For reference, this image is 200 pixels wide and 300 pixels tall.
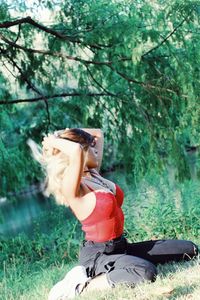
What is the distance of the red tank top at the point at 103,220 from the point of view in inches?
132

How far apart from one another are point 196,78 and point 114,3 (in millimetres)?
1139

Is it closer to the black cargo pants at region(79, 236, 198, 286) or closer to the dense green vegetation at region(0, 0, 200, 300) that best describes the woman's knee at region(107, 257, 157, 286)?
the black cargo pants at region(79, 236, 198, 286)

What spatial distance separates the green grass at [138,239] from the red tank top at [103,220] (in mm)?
384

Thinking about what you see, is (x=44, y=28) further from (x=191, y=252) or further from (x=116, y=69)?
(x=191, y=252)

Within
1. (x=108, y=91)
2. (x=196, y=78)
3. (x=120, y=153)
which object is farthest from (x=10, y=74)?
(x=196, y=78)

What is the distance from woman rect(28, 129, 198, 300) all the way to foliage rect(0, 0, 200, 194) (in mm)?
1925

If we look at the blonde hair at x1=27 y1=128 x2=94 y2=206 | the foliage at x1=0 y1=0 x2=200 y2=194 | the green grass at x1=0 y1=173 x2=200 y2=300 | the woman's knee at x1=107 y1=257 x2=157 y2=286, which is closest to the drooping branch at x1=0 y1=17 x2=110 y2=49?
the foliage at x1=0 y1=0 x2=200 y2=194

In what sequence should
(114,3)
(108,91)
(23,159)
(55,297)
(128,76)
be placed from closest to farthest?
1. (55,297)
2. (114,3)
3. (128,76)
4. (108,91)
5. (23,159)

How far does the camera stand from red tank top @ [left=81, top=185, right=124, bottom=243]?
3.37 m

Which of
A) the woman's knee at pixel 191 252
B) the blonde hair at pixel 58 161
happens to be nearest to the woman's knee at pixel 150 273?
the woman's knee at pixel 191 252

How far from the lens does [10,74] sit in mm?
6934

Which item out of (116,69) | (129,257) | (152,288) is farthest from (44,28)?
(152,288)

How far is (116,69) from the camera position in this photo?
647 centimetres

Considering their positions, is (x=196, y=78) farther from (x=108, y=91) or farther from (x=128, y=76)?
(x=108, y=91)
